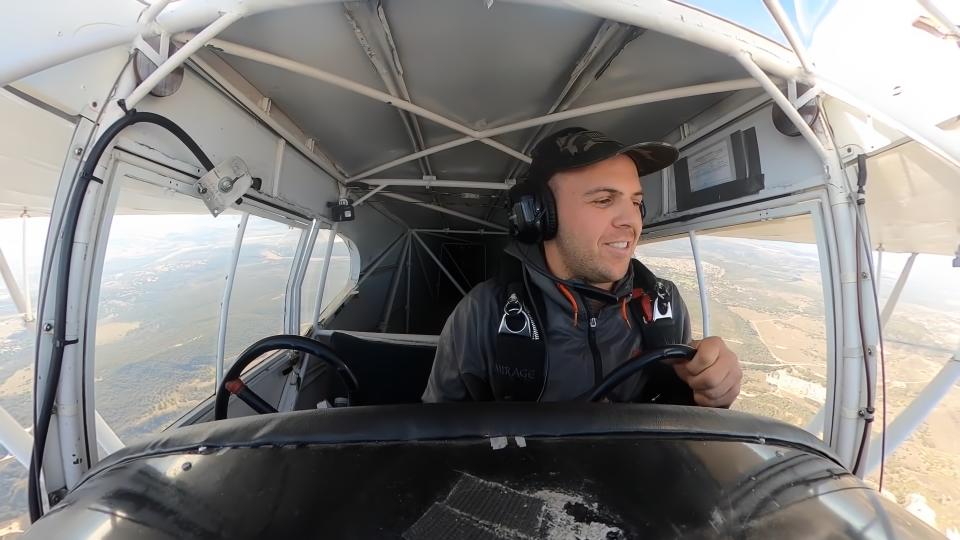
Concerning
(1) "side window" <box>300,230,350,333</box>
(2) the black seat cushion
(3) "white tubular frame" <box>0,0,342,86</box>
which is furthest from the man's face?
(1) "side window" <box>300,230,350,333</box>

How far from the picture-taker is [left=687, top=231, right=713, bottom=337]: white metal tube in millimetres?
2840

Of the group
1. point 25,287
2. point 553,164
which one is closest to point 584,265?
point 553,164

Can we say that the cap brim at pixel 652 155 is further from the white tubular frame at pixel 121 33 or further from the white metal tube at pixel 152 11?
the white metal tube at pixel 152 11

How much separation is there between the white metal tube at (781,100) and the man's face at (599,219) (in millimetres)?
587

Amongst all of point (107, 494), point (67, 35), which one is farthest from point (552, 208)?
point (67, 35)

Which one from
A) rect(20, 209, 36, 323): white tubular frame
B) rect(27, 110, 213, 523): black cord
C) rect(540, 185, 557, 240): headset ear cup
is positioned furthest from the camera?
rect(20, 209, 36, 323): white tubular frame

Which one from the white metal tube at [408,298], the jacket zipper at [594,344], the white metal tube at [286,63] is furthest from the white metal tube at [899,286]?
the white metal tube at [408,298]

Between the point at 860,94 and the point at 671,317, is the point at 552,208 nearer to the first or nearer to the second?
the point at 671,317

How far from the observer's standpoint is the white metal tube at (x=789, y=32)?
4.30ft

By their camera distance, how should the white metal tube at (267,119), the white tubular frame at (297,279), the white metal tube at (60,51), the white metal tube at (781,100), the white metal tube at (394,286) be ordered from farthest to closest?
the white metal tube at (394,286) → the white tubular frame at (297,279) → the white metal tube at (267,119) → the white metal tube at (781,100) → the white metal tube at (60,51)

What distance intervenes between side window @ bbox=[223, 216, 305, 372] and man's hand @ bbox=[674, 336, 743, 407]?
293 cm

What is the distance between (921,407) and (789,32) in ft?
7.18

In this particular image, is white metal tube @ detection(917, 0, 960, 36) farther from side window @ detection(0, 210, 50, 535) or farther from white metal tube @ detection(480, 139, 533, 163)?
side window @ detection(0, 210, 50, 535)

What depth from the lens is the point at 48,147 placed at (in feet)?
4.42
